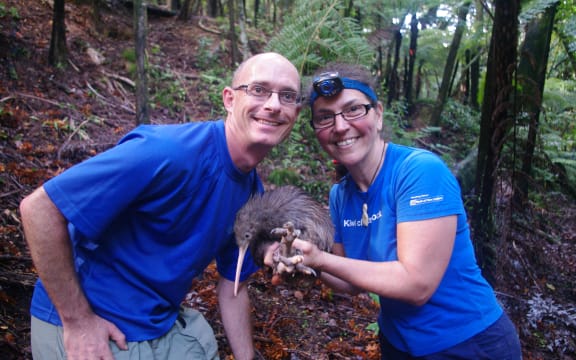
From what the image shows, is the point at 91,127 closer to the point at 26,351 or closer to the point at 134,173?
the point at 26,351

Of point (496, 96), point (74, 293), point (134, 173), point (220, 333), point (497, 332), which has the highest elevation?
point (496, 96)

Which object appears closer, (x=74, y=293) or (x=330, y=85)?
(x=74, y=293)

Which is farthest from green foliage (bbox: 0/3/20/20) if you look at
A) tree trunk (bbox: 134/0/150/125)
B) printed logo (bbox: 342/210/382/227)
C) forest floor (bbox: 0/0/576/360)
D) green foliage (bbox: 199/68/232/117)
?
printed logo (bbox: 342/210/382/227)

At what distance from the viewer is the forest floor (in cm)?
354

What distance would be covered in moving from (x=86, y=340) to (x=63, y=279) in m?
0.32

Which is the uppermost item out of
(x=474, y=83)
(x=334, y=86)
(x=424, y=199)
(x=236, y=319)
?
(x=474, y=83)

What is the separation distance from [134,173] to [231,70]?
25.8ft

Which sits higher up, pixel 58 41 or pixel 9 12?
pixel 9 12

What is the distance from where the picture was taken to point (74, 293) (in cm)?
207

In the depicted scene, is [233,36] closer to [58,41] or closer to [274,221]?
[58,41]

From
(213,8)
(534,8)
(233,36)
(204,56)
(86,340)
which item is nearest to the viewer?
(86,340)

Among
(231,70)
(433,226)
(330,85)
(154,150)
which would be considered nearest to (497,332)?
(433,226)

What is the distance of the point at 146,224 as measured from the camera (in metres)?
2.23

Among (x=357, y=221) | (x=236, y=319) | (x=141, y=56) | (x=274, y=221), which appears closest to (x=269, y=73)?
(x=274, y=221)
